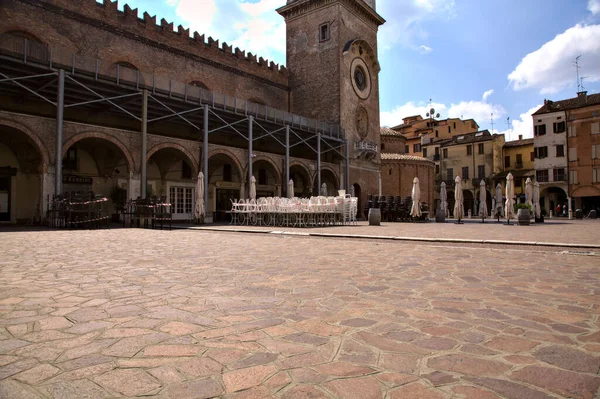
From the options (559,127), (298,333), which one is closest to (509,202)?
(298,333)

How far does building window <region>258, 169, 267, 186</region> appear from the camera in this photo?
1184 inches

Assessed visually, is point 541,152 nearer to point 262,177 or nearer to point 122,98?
point 262,177

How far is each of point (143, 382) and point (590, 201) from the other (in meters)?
47.1

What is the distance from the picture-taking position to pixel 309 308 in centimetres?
322

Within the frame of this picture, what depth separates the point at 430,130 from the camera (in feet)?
177

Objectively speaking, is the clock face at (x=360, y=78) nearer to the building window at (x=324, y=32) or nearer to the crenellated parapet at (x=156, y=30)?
the building window at (x=324, y=32)

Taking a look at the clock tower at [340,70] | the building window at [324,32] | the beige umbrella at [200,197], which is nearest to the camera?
the beige umbrella at [200,197]

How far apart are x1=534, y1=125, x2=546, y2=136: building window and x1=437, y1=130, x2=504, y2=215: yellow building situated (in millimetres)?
4263

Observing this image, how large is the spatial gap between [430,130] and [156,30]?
1580 inches

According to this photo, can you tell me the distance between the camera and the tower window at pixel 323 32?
1249 inches

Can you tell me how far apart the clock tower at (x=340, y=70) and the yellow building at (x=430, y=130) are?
62.4 ft

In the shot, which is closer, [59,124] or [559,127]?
[59,124]

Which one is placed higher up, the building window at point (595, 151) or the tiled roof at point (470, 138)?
the tiled roof at point (470, 138)

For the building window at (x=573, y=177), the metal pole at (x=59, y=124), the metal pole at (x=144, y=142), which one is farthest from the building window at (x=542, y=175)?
the metal pole at (x=59, y=124)
